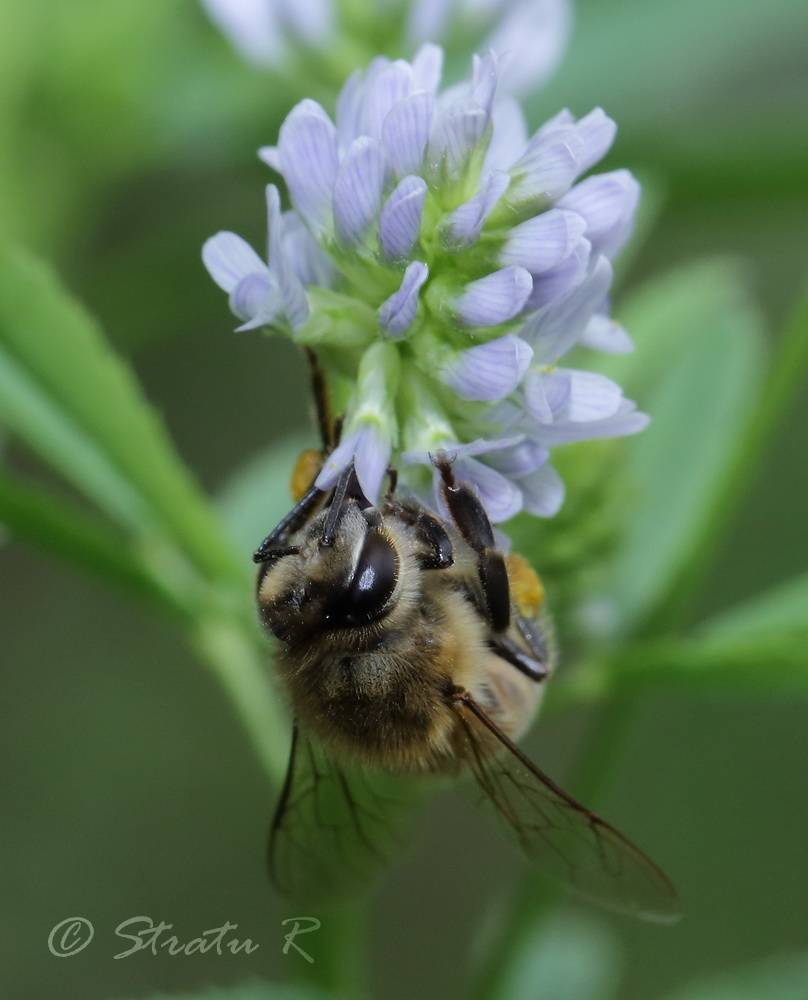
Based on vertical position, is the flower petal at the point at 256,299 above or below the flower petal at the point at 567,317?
above

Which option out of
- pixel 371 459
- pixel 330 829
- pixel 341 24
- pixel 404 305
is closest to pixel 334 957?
pixel 330 829

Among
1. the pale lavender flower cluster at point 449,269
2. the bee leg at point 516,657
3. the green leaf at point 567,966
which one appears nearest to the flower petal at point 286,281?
the pale lavender flower cluster at point 449,269

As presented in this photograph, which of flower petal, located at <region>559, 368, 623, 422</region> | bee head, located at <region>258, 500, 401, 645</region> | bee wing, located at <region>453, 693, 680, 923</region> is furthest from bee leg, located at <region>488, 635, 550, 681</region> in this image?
flower petal, located at <region>559, 368, 623, 422</region>

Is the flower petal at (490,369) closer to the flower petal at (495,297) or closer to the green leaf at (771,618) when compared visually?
the flower petal at (495,297)

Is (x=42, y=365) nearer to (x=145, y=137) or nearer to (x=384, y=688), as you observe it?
(x=384, y=688)

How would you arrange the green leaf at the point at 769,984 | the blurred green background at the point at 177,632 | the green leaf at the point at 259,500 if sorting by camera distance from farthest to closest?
the blurred green background at the point at 177,632 → the green leaf at the point at 259,500 → the green leaf at the point at 769,984

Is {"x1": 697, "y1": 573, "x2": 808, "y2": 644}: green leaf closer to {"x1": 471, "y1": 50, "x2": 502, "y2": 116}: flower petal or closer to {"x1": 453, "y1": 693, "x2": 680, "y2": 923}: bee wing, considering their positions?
{"x1": 453, "y1": 693, "x2": 680, "y2": 923}: bee wing

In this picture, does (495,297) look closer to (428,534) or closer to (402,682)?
(428,534)
